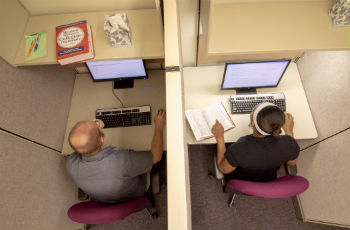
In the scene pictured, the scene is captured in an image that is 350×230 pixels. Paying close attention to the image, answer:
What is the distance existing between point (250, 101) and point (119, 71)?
97 centimetres

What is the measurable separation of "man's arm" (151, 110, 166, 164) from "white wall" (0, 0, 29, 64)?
0.87 meters

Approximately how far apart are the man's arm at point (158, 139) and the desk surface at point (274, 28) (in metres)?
0.53

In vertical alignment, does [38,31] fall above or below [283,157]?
above

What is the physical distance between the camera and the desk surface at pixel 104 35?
108 centimetres

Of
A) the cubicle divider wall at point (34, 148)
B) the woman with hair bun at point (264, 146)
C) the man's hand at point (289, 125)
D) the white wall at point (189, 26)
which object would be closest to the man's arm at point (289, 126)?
the man's hand at point (289, 125)

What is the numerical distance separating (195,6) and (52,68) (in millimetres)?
1028

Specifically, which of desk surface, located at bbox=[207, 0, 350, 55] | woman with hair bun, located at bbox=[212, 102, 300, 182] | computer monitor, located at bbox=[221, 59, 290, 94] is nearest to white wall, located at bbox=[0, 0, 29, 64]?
desk surface, located at bbox=[207, 0, 350, 55]

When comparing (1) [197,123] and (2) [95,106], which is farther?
(2) [95,106]

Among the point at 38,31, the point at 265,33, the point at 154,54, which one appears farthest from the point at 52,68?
the point at 265,33

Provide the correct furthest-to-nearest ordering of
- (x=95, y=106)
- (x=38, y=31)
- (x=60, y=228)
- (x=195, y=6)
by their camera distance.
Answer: (x=95, y=106), (x=60, y=228), (x=38, y=31), (x=195, y=6)

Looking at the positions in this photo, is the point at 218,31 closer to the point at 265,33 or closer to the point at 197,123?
the point at 265,33

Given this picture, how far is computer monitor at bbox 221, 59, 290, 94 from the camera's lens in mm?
1166

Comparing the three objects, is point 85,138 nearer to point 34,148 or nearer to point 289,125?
point 34,148

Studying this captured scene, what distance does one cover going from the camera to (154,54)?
3.55ft
